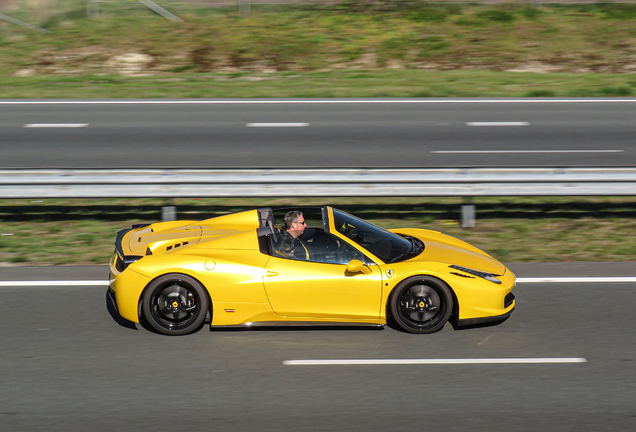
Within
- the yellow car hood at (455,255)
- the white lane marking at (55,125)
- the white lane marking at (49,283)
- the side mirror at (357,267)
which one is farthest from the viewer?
the white lane marking at (55,125)

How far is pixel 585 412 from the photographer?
526cm

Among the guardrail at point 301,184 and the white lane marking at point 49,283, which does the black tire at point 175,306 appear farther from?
the guardrail at point 301,184

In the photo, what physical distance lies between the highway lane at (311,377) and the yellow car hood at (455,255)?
55cm

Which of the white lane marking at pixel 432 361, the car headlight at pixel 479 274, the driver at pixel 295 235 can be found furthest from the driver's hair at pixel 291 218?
the car headlight at pixel 479 274

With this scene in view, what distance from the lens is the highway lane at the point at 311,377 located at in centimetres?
517

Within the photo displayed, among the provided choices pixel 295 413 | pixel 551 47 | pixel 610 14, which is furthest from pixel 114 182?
pixel 610 14

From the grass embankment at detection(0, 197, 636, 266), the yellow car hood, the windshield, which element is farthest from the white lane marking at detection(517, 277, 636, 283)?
the windshield

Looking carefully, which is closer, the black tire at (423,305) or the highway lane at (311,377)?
the highway lane at (311,377)

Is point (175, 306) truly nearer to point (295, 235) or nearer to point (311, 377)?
point (295, 235)

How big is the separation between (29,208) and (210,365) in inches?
240

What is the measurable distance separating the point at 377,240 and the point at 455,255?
72 centimetres

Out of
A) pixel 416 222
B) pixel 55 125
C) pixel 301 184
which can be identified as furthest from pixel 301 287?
pixel 55 125

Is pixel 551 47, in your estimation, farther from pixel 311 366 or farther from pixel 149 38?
pixel 311 366

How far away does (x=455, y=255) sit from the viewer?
714 centimetres
